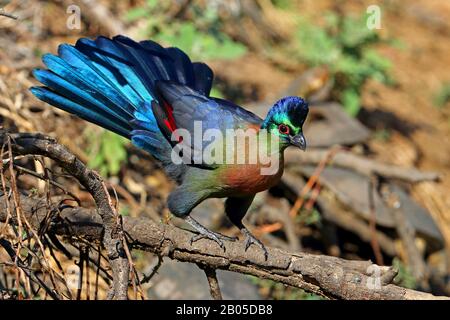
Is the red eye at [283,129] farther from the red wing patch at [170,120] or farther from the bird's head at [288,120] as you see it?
the red wing patch at [170,120]

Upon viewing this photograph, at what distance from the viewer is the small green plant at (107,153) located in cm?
510

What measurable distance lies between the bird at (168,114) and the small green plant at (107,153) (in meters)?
1.30

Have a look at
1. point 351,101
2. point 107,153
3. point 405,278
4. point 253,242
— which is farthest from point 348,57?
point 253,242

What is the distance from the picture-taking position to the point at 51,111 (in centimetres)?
523

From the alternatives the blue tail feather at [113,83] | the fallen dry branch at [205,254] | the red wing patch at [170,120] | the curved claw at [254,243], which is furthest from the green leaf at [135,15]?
the fallen dry branch at [205,254]

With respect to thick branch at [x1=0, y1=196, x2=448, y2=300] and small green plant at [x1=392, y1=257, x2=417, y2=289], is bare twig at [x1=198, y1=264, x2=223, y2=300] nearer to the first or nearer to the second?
thick branch at [x1=0, y1=196, x2=448, y2=300]

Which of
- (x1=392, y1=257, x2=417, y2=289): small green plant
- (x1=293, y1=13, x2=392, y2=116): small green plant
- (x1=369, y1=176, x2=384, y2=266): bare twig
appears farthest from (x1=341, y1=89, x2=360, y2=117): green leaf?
(x1=392, y1=257, x2=417, y2=289): small green plant

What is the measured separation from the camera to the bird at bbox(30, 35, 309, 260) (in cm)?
349

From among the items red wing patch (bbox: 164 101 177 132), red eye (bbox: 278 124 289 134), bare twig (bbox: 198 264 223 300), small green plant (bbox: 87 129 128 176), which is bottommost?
bare twig (bbox: 198 264 223 300)

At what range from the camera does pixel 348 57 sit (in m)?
6.91

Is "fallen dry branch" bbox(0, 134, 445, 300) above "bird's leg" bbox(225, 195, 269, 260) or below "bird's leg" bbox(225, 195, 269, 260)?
below

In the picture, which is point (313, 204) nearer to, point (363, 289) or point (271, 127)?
point (271, 127)

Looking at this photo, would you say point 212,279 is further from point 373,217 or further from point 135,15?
point 135,15

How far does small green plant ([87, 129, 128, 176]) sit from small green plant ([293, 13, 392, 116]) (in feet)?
7.94
